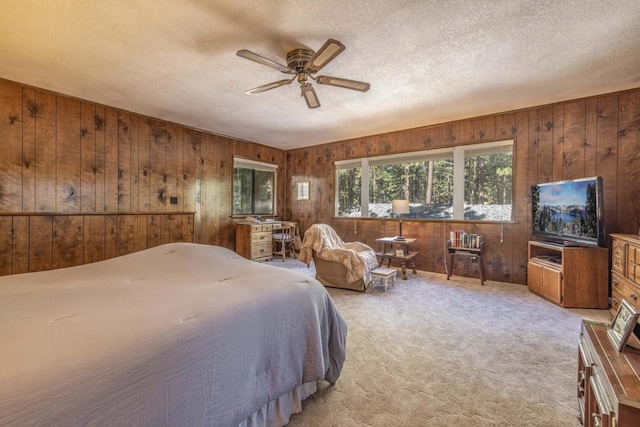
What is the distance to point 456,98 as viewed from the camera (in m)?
3.64

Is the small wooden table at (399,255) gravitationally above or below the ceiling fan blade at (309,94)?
below

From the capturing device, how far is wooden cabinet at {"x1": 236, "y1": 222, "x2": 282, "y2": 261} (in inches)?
215

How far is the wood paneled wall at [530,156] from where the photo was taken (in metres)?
3.44

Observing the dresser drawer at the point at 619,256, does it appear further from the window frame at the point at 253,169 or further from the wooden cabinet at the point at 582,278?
the window frame at the point at 253,169

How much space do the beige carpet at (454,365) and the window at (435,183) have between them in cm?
165

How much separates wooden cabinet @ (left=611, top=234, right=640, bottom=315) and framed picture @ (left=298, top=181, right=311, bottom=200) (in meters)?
5.02

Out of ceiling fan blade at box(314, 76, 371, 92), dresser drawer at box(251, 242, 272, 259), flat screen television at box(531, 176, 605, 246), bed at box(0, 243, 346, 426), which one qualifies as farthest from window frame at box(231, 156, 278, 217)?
flat screen television at box(531, 176, 605, 246)

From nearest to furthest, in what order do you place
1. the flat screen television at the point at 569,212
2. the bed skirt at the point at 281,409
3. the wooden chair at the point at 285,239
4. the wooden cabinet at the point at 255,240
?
the bed skirt at the point at 281,409 < the flat screen television at the point at 569,212 < the wooden cabinet at the point at 255,240 < the wooden chair at the point at 285,239

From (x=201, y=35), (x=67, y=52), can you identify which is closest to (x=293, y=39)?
(x=201, y=35)

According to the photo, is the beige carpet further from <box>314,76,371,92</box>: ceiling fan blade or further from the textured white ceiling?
the textured white ceiling

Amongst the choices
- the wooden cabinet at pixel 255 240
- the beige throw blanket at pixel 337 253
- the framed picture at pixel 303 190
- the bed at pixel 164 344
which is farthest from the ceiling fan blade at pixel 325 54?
the framed picture at pixel 303 190

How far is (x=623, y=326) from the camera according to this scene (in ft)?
3.95

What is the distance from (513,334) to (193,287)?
2696mm

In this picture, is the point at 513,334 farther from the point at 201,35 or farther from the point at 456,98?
the point at 201,35
